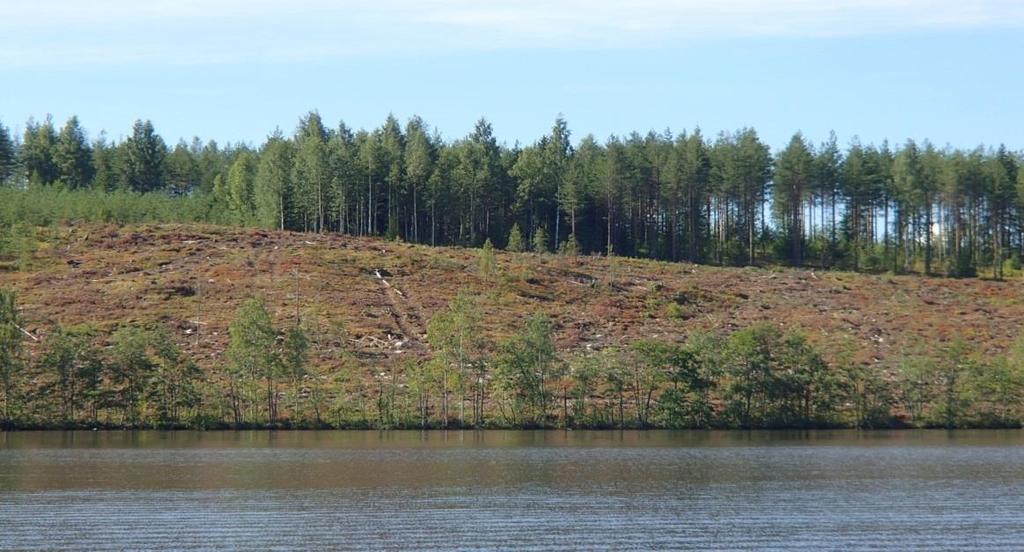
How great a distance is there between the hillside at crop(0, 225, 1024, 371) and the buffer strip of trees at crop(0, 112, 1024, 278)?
1282 cm

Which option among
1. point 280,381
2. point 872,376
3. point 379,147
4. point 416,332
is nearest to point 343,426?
point 280,381

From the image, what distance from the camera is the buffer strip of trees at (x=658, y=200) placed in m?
158

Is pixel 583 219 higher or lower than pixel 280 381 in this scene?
higher

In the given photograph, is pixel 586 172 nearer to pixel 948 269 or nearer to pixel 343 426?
pixel 948 269

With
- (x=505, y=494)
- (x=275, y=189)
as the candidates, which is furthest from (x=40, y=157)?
(x=505, y=494)

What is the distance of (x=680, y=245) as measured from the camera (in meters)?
165

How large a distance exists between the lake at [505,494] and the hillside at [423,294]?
27815mm

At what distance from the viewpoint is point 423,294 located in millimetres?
121688

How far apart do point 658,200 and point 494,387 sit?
79639 mm

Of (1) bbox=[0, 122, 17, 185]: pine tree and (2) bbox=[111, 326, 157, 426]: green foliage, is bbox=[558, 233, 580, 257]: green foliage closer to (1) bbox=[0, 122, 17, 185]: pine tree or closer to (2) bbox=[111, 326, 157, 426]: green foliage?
(2) bbox=[111, 326, 157, 426]: green foliage

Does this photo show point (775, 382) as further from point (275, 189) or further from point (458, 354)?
point (275, 189)

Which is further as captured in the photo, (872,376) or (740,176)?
(740,176)

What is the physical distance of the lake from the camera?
3847 centimetres

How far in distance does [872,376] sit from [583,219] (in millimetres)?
77842
